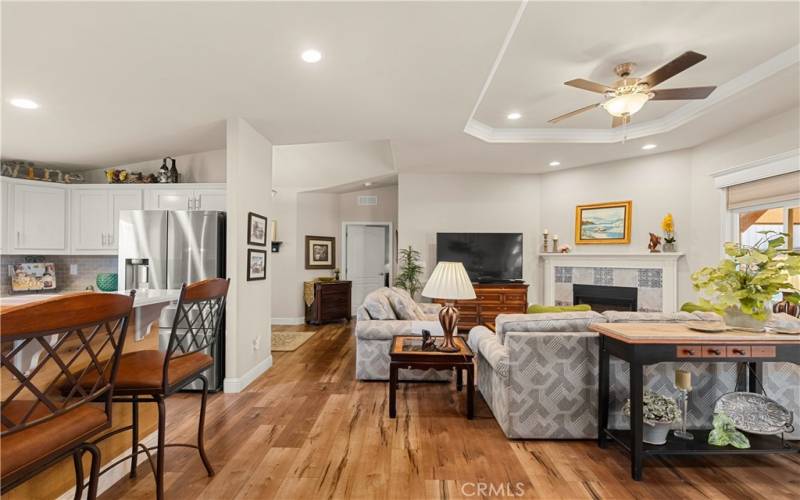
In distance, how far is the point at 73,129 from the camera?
383cm

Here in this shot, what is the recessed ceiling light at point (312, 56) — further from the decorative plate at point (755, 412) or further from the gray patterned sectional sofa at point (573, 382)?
the decorative plate at point (755, 412)

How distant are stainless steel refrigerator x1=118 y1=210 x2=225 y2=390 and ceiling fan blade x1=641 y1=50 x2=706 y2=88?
3827mm

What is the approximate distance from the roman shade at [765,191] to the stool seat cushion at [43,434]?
5.48 metres

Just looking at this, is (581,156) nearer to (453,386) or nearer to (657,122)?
(657,122)

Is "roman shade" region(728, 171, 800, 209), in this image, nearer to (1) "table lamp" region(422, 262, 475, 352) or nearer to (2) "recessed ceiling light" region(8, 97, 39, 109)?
(1) "table lamp" region(422, 262, 475, 352)

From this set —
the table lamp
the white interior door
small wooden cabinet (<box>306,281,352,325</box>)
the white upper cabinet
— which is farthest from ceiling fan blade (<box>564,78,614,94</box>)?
the white upper cabinet

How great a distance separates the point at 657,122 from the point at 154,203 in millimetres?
6046

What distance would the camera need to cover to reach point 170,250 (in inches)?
149

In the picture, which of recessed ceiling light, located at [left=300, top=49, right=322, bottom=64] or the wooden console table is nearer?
the wooden console table

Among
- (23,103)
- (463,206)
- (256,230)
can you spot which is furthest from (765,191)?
(23,103)

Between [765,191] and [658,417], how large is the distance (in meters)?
3.23

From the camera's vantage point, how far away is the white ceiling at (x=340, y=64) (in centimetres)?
219

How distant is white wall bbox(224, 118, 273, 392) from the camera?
3631 mm

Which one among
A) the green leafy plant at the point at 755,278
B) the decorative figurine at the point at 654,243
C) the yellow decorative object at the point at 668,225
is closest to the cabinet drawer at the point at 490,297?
the decorative figurine at the point at 654,243
